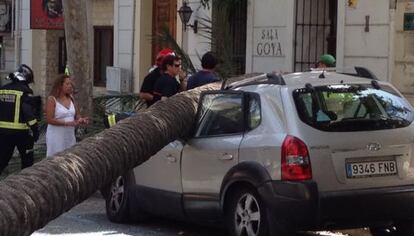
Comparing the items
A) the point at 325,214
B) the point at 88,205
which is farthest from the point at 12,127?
the point at 325,214

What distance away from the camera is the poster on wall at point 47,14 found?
64.1 feet

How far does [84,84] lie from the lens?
13.6m

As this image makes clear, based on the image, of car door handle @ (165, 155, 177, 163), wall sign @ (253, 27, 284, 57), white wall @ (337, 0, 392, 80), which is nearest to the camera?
car door handle @ (165, 155, 177, 163)

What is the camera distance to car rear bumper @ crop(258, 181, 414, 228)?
725 centimetres

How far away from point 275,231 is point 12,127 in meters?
5.17

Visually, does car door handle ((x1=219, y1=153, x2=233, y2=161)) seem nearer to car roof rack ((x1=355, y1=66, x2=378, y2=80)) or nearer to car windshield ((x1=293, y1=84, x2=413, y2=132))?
car windshield ((x1=293, y1=84, x2=413, y2=132))

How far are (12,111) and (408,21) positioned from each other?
6.15 metres

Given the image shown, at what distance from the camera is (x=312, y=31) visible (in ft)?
51.9

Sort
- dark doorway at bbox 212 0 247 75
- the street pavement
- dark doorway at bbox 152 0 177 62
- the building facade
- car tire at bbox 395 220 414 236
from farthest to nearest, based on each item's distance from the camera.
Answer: dark doorway at bbox 152 0 177 62 < dark doorway at bbox 212 0 247 75 < the building facade < the street pavement < car tire at bbox 395 220 414 236

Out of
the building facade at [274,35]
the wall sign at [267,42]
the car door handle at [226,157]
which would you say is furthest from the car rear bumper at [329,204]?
the wall sign at [267,42]

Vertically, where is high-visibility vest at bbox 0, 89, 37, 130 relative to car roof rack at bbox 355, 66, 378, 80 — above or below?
below

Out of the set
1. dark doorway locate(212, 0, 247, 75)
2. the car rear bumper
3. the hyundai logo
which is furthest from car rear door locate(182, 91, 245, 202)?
dark doorway locate(212, 0, 247, 75)

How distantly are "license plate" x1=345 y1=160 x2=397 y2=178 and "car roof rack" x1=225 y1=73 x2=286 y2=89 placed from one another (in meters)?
1.00

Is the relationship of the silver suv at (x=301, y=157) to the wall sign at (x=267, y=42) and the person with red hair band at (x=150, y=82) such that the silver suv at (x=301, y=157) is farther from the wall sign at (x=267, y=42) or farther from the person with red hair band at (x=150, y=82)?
the wall sign at (x=267, y=42)
